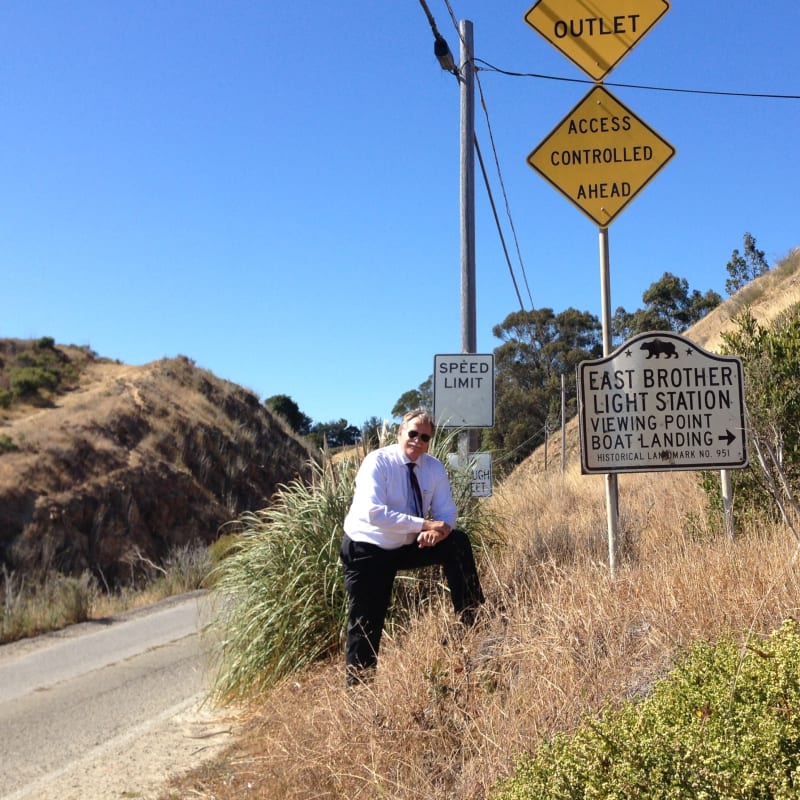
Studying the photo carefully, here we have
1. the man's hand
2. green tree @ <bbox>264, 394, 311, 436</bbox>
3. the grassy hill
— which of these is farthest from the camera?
green tree @ <bbox>264, 394, 311, 436</bbox>

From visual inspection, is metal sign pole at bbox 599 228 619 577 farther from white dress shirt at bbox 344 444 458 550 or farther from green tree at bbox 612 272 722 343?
green tree at bbox 612 272 722 343

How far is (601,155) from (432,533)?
274 centimetres

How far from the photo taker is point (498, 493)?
10219 millimetres

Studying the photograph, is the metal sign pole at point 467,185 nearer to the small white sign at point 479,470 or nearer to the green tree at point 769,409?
the small white sign at point 479,470

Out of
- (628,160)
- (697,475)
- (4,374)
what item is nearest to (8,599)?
(697,475)

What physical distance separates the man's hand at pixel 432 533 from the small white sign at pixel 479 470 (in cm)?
225

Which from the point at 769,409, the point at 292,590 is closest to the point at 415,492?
the point at 292,590

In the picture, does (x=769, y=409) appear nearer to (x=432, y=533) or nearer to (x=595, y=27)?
(x=432, y=533)

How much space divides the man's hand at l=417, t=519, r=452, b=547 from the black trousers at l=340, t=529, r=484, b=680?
129 millimetres

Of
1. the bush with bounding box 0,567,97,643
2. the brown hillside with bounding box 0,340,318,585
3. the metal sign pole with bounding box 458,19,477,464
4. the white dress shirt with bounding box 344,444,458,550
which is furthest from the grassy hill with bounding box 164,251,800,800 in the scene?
the brown hillside with bounding box 0,340,318,585

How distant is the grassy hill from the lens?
11.4 feet

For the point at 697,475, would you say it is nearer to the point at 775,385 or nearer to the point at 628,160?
the point at 775,385

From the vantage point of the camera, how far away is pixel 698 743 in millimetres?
2479

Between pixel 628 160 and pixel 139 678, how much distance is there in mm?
6573
